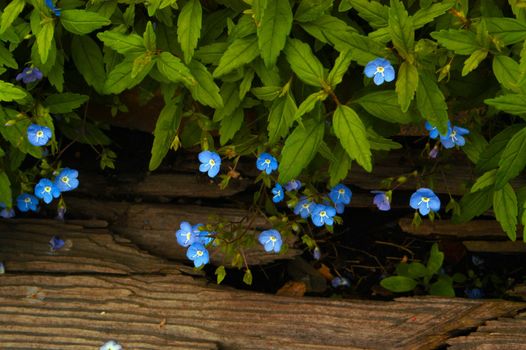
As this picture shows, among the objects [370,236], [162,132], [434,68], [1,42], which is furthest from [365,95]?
[1,42]

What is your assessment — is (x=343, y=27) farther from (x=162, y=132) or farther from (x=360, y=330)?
(x=360, y=330)

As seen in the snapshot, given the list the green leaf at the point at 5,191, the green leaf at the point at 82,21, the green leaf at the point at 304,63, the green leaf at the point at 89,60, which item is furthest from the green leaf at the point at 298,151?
the green leaf at the point at 5,191

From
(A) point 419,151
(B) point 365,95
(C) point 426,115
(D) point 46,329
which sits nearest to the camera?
(C) point 426,115

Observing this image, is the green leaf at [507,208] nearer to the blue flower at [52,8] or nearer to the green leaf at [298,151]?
the green leaf at [298,151]

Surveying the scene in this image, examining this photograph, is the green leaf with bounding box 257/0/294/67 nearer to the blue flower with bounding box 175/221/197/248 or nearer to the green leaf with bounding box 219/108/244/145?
the green leaf with bounding box 219/108/244/145

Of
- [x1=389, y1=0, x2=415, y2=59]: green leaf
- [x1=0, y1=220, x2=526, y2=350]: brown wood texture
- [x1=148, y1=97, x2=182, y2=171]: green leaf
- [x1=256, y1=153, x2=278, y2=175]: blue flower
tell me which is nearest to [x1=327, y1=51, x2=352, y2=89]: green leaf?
[x1=389, y1=0, x2=415, y2=59]: green leaf

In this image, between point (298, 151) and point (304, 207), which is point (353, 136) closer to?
point (298, 151)
